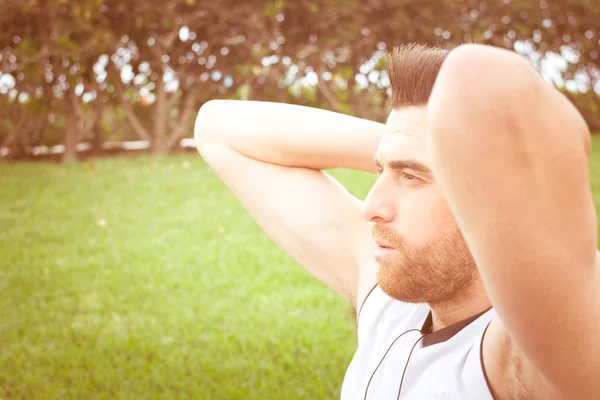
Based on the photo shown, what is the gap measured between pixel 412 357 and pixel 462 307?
0.54ft

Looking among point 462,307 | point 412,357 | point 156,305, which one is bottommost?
point 156,305

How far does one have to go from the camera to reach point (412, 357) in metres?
1.46

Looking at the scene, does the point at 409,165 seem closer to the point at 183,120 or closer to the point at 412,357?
the point at 412,357

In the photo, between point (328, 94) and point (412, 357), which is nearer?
point (412, 357)

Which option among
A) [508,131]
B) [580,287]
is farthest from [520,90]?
[580,287]

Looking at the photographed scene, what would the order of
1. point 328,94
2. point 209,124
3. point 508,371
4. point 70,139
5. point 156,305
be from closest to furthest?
point 508,371 → point 209,124 → point 156,305 → point 70,139 → point 328,94

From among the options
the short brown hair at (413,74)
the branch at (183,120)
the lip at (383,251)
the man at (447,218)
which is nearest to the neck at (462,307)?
the man at (447,218)

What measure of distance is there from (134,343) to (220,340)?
549mm

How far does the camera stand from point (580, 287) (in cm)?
74

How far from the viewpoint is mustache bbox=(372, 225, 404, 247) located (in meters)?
1.34

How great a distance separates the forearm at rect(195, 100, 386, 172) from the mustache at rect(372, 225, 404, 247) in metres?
0.79

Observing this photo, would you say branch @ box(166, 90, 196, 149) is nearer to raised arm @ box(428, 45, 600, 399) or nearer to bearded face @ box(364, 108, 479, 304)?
bearded face @ box(364, 108, 479, 304)

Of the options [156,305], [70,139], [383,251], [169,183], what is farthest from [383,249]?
[70,139]

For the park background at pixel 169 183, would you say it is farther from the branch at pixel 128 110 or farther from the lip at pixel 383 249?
the lip at pixel 383 249
